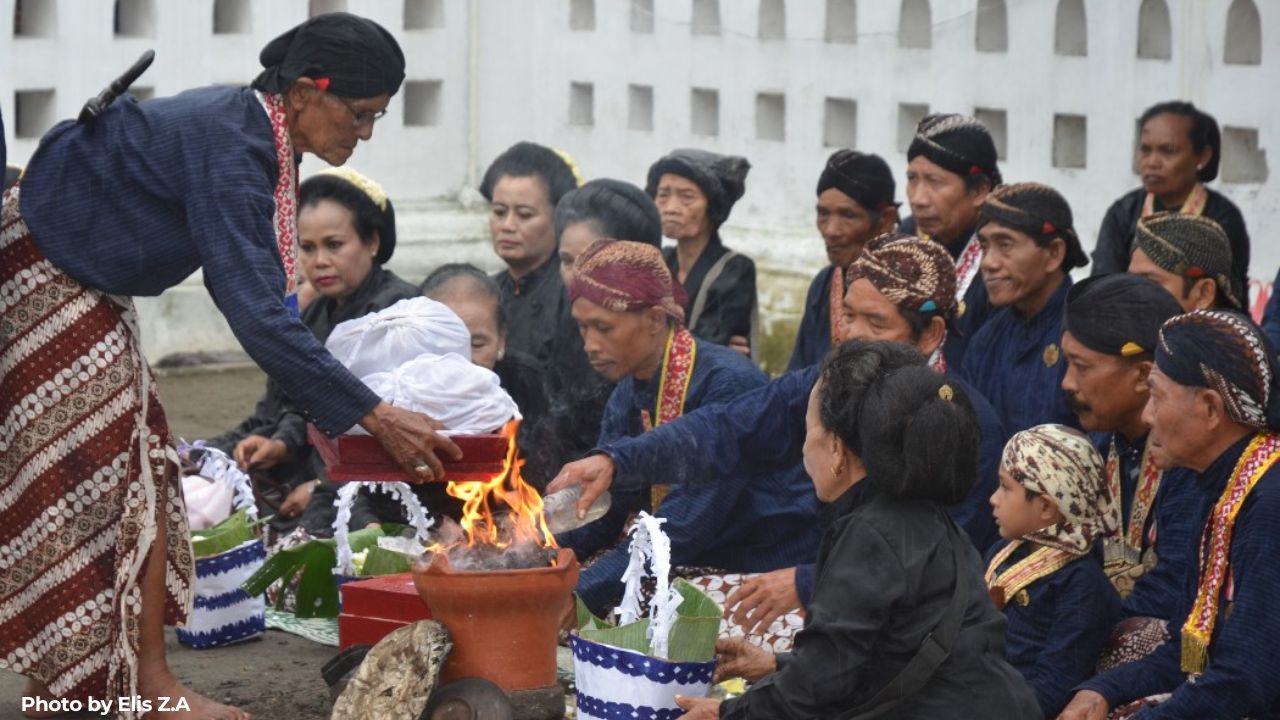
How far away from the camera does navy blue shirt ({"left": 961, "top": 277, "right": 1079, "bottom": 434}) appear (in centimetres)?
617

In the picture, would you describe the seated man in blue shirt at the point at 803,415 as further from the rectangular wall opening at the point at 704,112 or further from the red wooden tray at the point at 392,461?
the rectangular wall opening at the point at 704,112

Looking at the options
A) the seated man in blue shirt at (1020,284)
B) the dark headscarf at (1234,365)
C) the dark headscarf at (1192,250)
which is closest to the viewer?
the dark headscarf at (1234,365)

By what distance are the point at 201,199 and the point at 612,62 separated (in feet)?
21.3

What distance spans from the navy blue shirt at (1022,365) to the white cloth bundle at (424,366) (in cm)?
156

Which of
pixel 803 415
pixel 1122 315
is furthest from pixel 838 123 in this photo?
pixel 1122 315

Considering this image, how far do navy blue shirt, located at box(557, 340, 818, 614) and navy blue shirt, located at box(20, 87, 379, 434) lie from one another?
1.16m

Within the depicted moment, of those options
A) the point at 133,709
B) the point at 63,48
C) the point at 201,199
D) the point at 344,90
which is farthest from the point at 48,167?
the point at 63,48

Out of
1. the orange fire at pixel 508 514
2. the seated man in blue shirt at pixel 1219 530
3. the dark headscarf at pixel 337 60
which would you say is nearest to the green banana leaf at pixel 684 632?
the orange fire at pixel 508 514

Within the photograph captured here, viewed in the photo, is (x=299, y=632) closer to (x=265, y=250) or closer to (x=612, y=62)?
(x=265, y=250)

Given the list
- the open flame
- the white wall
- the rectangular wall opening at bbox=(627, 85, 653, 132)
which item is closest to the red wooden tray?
the open flame

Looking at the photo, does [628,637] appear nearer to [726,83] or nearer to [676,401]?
[676,401]

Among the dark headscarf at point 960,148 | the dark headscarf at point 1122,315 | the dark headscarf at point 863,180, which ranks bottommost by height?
the dark headscarf at point 1122,315

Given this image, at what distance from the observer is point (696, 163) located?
8.22m

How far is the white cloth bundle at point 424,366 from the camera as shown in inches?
234
